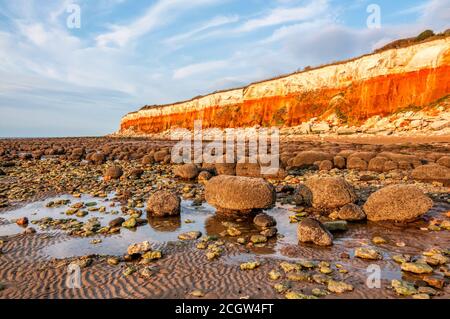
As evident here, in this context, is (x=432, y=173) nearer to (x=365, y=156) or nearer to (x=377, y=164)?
(x=377, y=164)

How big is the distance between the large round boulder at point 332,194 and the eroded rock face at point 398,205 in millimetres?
777

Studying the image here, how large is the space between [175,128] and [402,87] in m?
57.4

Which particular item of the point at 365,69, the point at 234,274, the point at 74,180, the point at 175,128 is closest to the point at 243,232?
the point at 234,274

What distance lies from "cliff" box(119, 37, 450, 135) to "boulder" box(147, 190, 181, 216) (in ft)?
135

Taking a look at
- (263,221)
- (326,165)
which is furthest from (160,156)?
(263,221)

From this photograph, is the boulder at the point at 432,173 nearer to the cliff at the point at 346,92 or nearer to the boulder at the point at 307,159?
the boulder at the point at 307,159

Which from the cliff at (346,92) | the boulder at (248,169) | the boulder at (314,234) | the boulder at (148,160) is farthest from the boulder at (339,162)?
the cliff at (346,92)

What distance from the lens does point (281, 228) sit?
27.7ft

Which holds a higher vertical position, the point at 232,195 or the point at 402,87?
the point at 402,87
